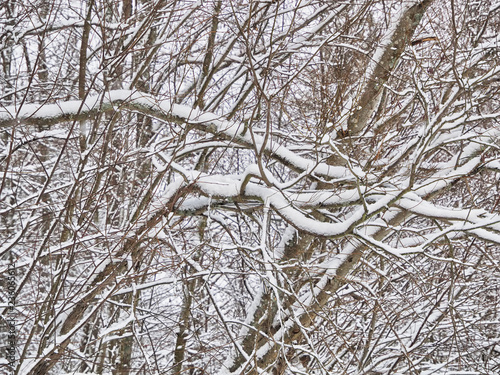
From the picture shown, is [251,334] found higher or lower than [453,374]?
higher

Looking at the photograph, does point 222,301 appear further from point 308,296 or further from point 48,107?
point 48,107

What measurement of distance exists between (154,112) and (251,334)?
2.40 m

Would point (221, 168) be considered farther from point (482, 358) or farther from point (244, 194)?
point (482, 358)

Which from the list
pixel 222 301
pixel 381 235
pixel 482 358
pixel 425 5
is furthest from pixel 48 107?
pixel 482 358

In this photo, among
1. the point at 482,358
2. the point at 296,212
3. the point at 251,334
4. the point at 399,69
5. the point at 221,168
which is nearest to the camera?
the point at 296,212

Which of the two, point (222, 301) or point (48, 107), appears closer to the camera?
point (48, 107)

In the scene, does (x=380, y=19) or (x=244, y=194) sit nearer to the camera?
(x=244, y=194)

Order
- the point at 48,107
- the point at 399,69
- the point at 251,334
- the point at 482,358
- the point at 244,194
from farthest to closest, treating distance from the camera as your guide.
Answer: the point at 482,358 < the point at 399,69 < the point at 251,334 < the point at 244,194 < the point at 48,107

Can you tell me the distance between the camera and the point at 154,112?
3.28m

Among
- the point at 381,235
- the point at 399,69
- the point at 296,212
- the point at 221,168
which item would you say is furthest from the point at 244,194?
the point at 221,168

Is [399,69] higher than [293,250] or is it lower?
higher

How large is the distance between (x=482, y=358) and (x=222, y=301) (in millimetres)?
4283

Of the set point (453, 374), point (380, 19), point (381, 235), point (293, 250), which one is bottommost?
point (453, 374)

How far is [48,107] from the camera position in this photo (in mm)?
2938
